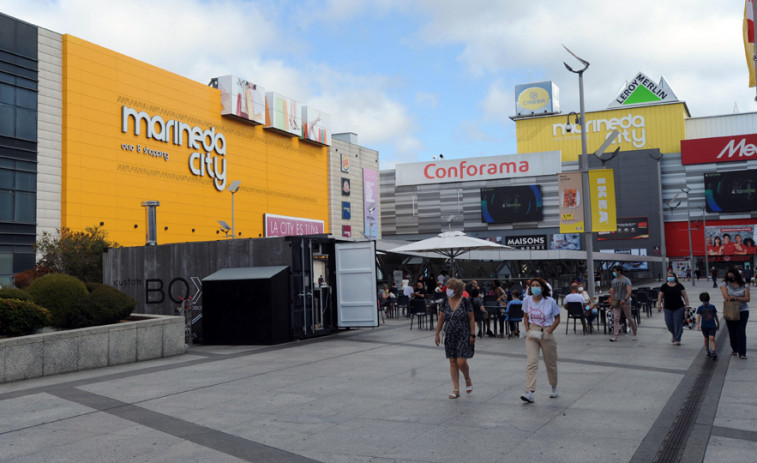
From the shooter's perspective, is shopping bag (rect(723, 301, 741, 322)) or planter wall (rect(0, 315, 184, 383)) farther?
shopping bag (rect(723, 301, 741, 322))

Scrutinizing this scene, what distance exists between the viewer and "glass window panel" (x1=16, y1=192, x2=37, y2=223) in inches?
1329

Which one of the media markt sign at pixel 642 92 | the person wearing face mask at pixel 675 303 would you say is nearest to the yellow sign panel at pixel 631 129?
the media markt sign at pixel 642 92

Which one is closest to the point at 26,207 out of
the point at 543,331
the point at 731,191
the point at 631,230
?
the point at 543,331

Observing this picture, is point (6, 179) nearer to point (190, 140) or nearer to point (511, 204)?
point (190, 140)

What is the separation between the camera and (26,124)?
34.6 meters

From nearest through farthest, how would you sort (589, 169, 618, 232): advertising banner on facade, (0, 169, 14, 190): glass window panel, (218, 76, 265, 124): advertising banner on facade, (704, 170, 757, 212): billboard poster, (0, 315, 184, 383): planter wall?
(0, 315, 184, 383): planter wall
(589, 169, 618, 232): advertising banner on facade
(0, 169, 14, 190): glass window panel
(218, 76, 265, 124): advertising banner on facade
(704, 170, 757, 212): billboard poster

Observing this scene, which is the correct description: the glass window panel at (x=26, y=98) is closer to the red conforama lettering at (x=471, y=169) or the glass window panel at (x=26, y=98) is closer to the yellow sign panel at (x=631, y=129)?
the red conforama lettering at (x=471, y=169)

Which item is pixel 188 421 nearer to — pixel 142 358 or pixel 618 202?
pixel 142 358

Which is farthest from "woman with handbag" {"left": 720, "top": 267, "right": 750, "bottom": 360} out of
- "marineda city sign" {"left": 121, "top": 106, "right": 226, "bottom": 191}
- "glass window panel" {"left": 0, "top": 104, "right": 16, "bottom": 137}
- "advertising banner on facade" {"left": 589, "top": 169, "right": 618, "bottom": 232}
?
"marineda city sign" {"left": 121, "top": 106, "right": 226, "bottom": 191}

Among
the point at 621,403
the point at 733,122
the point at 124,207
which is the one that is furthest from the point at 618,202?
the point at 621,403

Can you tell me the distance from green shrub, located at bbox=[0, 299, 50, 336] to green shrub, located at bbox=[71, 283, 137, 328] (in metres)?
1.04

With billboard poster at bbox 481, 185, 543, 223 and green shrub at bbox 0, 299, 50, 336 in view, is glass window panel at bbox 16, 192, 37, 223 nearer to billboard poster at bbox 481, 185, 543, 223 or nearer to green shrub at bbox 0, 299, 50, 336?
green shrub at bbox 0, 299, 50, 336

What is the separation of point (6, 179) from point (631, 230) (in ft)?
248

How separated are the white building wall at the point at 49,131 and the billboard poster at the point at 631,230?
69.1m
